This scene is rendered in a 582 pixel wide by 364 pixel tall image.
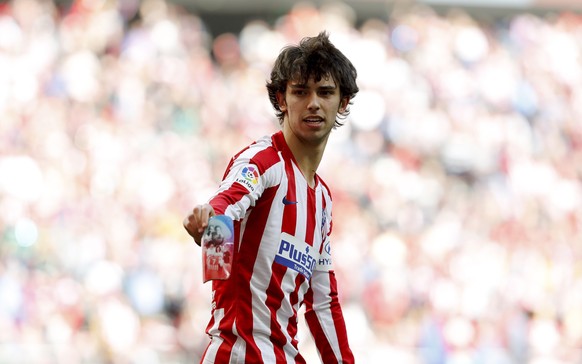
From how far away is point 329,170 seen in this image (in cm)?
1211

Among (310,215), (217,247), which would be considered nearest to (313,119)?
(310,215)

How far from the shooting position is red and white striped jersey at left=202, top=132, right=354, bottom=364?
3.29 m

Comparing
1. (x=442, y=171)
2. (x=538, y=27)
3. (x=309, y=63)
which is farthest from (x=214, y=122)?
(x=309, y=63)

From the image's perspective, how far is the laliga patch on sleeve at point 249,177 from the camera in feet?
10.3

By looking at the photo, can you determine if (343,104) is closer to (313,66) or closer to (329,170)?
(313,66)

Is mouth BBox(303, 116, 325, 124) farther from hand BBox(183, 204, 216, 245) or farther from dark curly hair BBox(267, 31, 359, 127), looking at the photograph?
hand BBox(183, 204, 216, 245)

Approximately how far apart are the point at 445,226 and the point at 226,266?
9.61 m

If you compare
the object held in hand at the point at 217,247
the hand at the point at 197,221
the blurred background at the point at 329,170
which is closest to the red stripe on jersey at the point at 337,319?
the object held in hand at the point at 217,247

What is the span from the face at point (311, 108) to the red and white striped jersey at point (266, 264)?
0.31 ft

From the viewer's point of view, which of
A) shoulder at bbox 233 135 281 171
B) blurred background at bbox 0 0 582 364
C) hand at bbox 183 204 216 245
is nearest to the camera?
hand at bbox 183 204 216 245

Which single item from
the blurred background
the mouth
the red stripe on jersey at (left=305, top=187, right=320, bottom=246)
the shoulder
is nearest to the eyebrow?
the mouth

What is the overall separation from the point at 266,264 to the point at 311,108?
21.9 inches

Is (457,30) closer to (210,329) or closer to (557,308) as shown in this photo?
(557,308)

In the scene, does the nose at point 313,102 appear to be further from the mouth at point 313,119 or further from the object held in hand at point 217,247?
the object held in hand at point 217,247
